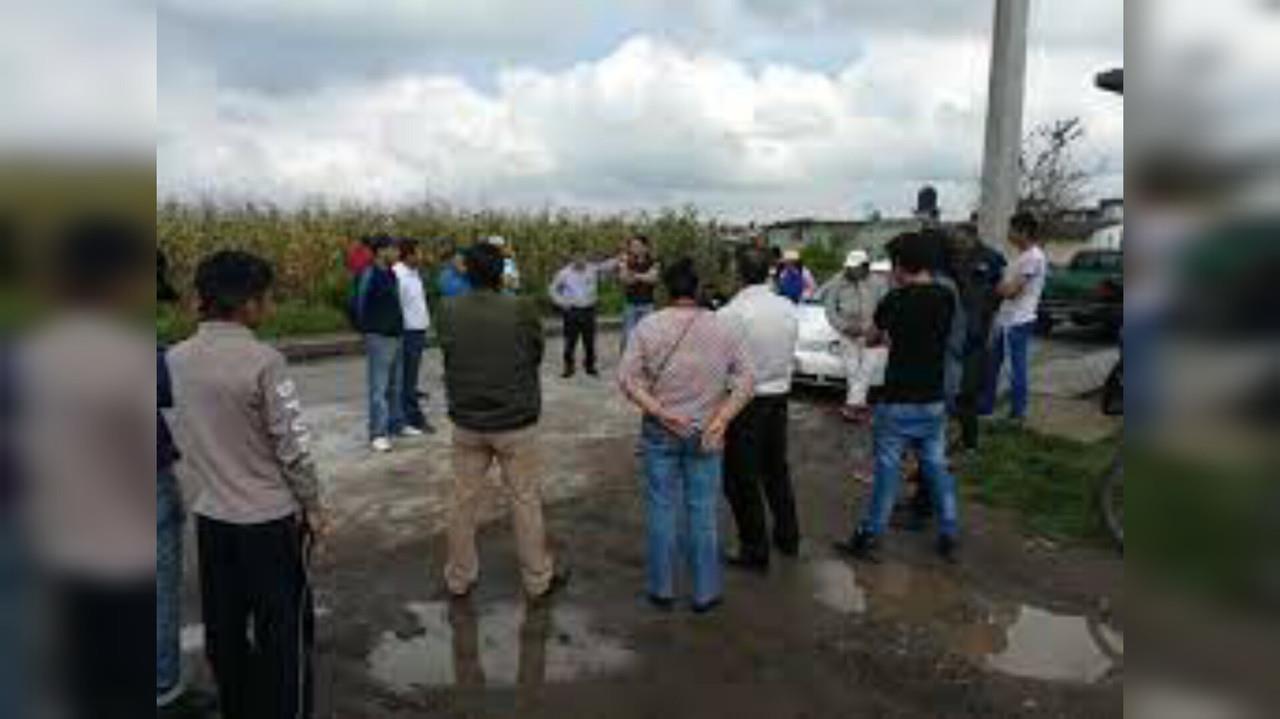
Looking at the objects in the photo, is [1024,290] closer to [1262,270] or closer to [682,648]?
[682,648]

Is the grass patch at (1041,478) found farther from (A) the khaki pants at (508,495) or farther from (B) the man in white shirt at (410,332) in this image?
(B) the man in white shirt at (410,332)

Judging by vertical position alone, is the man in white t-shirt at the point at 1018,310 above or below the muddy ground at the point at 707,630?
above

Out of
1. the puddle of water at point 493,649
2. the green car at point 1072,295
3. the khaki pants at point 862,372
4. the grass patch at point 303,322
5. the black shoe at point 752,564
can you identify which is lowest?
the puddle of water at point 493,649

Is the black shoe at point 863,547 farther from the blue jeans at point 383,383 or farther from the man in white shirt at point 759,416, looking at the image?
the blue jeans at point 383,383

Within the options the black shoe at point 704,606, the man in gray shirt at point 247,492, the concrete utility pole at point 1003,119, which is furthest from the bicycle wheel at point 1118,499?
the concrete utility pole at point 1003,119

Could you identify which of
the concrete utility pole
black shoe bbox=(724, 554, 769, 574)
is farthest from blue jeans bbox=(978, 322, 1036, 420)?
black shoe bbox=(724, 554, 769, 574)

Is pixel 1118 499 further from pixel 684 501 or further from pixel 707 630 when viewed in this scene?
pixel 684 501

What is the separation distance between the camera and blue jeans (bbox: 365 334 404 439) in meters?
8.55

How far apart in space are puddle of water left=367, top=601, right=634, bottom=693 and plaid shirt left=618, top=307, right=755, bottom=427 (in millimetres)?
1153

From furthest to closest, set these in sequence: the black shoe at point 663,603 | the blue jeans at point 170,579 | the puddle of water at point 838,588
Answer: the puddle of water at point 838,588 → the black shoe at point 663,603 → the blue jeans at point 170,579

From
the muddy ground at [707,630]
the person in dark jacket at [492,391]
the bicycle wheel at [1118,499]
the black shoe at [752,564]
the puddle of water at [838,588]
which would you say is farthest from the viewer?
the black shoe at [752,564]

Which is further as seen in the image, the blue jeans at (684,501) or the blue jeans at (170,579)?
the blue jeans at (684,501)

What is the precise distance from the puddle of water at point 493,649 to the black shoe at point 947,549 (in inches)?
86.6

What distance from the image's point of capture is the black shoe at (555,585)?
5.58 m
